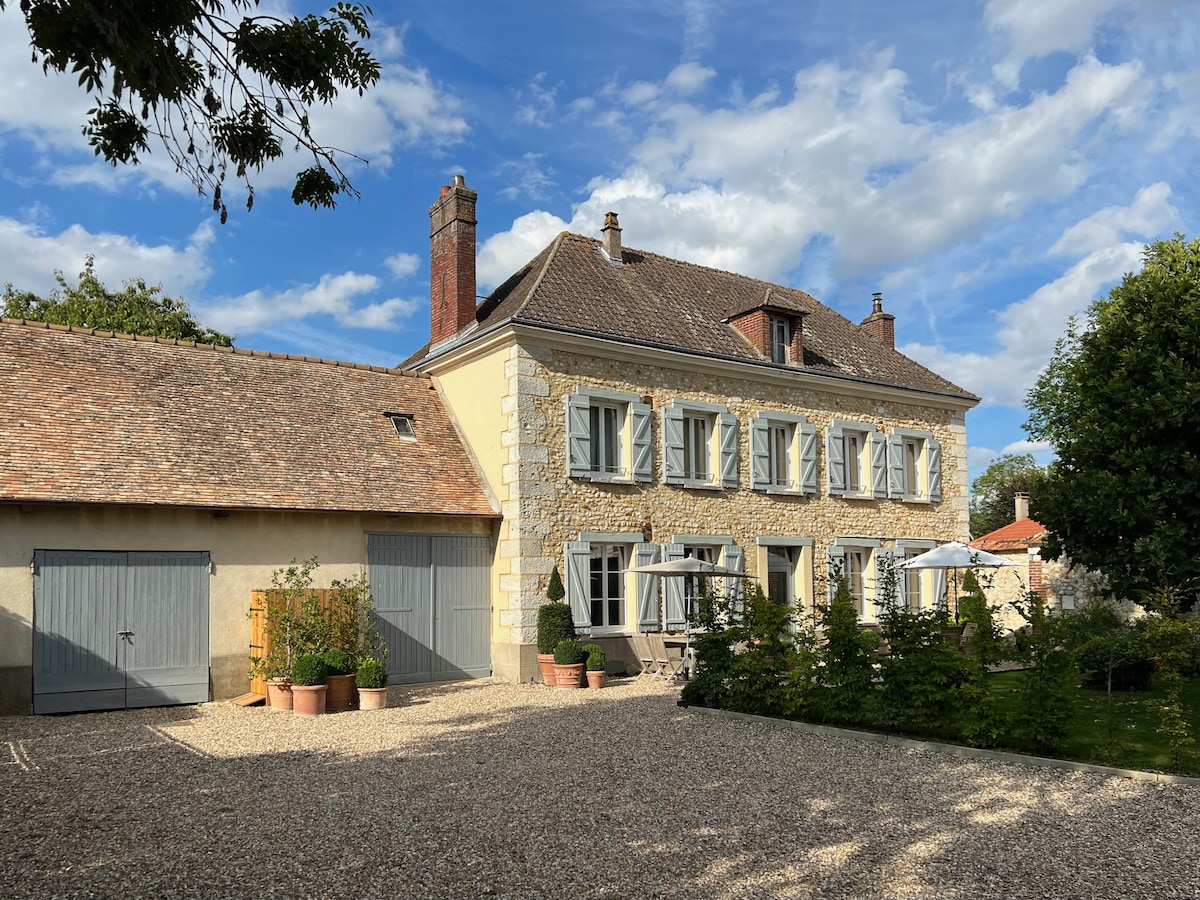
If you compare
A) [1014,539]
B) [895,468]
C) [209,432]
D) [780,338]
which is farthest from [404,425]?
[1014,539]

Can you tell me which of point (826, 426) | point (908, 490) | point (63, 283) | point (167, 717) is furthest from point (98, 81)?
point (63, 283)

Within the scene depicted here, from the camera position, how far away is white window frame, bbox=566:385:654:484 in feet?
50.1

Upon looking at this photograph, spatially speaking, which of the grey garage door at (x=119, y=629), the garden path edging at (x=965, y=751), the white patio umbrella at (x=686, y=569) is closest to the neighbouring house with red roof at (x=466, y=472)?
the grey garage door at (x=119, y=629)

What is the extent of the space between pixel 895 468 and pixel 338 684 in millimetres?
12198

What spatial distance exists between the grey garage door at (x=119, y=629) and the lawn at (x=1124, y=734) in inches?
379

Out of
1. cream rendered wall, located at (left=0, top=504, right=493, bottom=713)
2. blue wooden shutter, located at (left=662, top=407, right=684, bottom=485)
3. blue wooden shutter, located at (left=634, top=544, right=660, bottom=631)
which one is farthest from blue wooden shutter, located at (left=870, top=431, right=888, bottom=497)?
cream rendered wall, located at (left=0, top=504, right=493, bottom=713)

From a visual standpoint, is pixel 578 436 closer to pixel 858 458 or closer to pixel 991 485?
pixel 858 458

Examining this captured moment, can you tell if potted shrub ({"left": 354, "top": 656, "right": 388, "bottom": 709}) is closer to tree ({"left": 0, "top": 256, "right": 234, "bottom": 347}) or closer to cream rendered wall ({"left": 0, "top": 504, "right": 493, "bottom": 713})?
cream rendered wall ({"left": 0, "top": 504, "right": 493, "bottom": 713})

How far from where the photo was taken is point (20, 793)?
7.40 metres

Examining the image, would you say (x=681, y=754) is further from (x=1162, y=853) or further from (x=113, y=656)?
(x=113, y=656)

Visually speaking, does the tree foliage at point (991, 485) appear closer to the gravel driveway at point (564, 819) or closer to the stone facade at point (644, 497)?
the stone facade at point (644, 497)

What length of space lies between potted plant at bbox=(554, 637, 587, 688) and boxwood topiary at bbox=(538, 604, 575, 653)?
0.92ft

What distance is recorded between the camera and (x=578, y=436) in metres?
15.2

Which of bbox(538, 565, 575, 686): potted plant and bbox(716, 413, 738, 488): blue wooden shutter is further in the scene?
bbox(716, 413, 738, 488): blue wooden shutter
